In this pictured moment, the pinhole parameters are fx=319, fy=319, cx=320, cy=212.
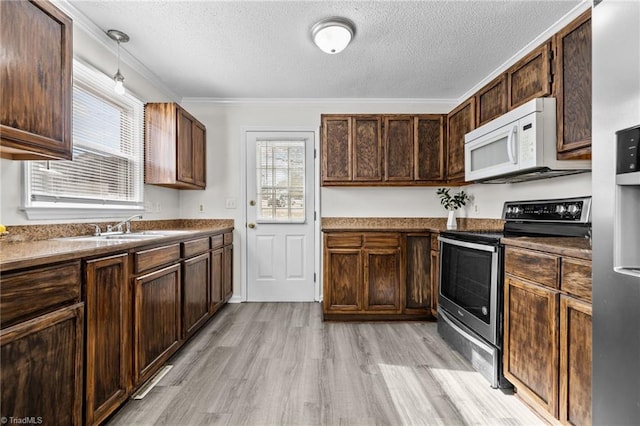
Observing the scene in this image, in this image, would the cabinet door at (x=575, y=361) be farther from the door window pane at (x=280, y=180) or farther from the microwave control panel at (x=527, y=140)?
the door window pane at (x=280, y=180)

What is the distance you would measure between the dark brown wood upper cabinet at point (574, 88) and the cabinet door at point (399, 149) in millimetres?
1614

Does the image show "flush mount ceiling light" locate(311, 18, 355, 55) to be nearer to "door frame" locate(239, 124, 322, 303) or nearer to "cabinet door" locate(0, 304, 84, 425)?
"door frame" locate(239, 124, 322, 303)

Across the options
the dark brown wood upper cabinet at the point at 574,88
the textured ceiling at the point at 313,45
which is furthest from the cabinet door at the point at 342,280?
the dark brown wood upper cabinet at the point at 574,88

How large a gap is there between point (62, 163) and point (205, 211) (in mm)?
1833

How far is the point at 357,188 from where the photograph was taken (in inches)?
152

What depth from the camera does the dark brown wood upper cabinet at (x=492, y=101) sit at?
245cm

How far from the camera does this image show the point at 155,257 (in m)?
2.00

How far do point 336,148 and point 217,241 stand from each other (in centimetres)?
160

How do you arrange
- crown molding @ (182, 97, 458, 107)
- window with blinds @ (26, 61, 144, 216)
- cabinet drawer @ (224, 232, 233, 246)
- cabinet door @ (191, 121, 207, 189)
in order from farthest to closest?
crown molding @ (182, 97, 458, 107)
cabinet drawer @ (224, 232, 233, 246)
cabinet door @ (191, 121, 207, 189)
window with blinds @ (26, 61, 144, 216)

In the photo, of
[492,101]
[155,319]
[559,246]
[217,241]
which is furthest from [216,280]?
[492,101]

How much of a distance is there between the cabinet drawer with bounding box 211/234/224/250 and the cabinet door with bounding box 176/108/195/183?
25.2 inches

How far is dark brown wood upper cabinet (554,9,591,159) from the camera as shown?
1742 millimetres

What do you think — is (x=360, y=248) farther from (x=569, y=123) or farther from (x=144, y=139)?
(x=144, y=139)

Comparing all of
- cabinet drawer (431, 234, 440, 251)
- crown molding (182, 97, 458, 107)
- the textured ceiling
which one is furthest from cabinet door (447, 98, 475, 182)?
cabinet drawer (431, 234, 440, 251)
